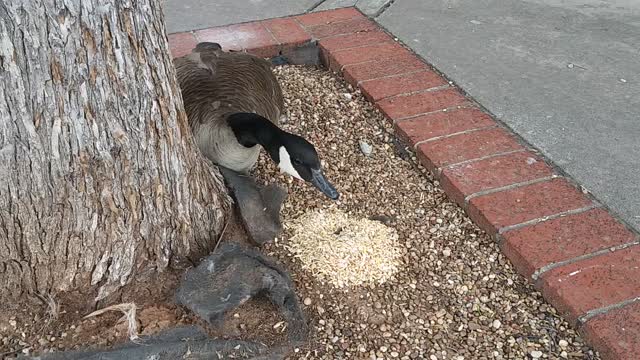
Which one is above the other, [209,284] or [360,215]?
[209,284]

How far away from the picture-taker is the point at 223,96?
214cm

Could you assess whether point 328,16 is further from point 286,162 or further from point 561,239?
point 561,239

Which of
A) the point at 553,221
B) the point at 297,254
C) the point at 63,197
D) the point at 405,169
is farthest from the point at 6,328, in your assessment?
the point at 553,221

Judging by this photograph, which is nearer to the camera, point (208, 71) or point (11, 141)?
point (11, 141)

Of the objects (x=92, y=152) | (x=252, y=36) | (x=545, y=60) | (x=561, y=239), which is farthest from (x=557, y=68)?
(x=92, y=152)

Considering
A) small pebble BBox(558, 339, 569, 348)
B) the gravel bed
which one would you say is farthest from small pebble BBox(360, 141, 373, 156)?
small pebble BBox(558, 339, 569, 348)

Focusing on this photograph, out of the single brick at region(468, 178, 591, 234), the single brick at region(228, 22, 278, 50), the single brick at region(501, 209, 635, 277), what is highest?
the single brick at region(228, 22, 278, 50)

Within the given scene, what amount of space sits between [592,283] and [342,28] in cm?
177

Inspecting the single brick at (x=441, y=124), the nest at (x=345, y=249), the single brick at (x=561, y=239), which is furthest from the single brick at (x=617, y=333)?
the single brick at (x=441, y=124)

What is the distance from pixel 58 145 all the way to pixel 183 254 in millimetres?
488

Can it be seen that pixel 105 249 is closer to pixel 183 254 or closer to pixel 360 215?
pixel 183 254

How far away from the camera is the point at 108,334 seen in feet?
4.83

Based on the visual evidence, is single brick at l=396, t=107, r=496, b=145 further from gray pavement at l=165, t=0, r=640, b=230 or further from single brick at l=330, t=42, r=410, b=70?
single brick at l=330, t=42, r=410, b=70

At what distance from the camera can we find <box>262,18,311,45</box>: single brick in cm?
282
